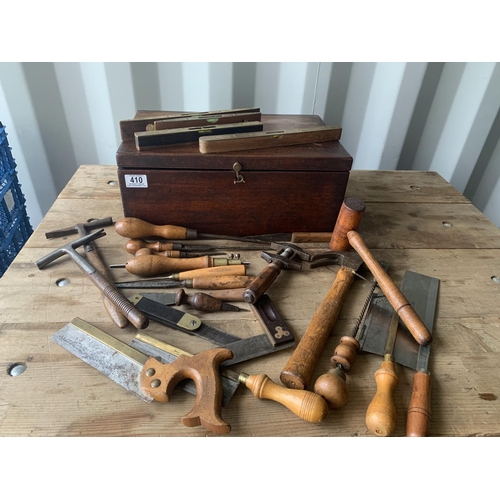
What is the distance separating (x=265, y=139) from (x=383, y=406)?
668mm

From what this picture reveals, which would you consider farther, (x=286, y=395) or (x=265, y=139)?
(x=265, y=139)

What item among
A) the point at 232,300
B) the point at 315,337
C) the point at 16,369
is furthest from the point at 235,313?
the point at 16,369

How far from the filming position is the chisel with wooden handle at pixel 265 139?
2.99 ft

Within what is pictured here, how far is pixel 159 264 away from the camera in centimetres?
86

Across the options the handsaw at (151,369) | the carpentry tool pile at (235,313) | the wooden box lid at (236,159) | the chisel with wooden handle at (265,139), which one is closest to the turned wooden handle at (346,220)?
the carpentry tool pile at (235,313)

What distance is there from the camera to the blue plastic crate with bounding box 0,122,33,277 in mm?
1202

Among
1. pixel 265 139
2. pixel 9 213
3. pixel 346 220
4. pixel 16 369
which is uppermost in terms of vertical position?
pixel 265 139

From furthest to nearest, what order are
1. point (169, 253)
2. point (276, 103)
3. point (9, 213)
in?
point (276, 103) → point (9, 213) → point (169, 253)

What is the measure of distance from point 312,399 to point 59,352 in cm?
46

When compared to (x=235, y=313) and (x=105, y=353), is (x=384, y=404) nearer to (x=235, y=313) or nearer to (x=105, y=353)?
(x=235, y=313)

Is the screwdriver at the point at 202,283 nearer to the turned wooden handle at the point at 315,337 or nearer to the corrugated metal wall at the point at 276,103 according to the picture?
the turned wooden handle at the point at 315,337

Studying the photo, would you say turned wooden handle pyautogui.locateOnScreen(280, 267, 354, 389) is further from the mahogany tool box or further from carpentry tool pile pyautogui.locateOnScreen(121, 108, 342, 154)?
carpentry tool pile pyautogui.locateOnScreen(121, 108, 342, 154)

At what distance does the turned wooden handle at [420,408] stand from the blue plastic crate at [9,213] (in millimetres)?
1193

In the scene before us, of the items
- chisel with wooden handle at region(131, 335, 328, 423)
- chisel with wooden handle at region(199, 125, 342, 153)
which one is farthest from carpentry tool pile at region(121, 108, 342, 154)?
chisel with wooden handle at region(131, 335, 328, 423)
